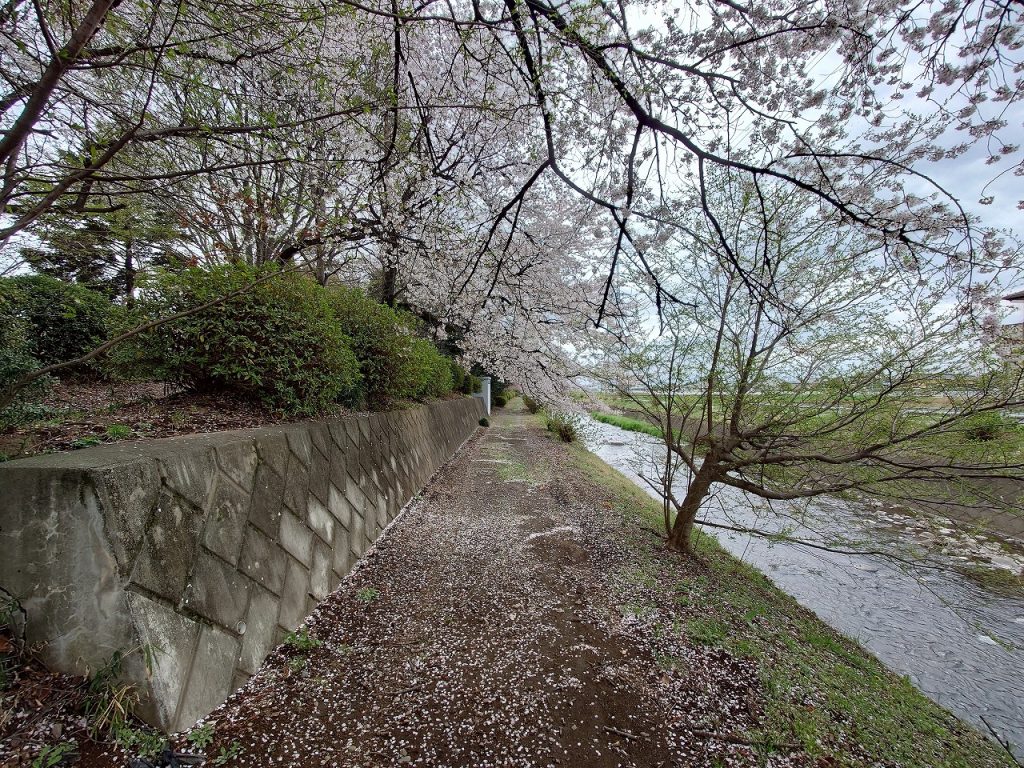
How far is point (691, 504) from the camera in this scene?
473 cm

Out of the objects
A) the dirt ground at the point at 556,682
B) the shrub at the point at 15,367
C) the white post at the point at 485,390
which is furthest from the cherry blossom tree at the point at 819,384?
the white post at the point at 485,390

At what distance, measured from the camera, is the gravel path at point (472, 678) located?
198cm

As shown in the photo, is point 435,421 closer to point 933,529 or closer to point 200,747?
point 200,747

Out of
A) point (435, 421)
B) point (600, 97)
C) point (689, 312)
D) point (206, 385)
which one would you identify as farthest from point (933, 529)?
point (435, 421)

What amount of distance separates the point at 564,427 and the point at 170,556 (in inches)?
456

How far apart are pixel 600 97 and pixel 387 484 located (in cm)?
474

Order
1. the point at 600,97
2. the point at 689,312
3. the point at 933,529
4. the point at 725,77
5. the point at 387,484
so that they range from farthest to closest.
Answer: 1. the point at 387,484
2. the point at 689,312
3. the point at 933,529
4. the point at 600,97
5. the point at 725,77

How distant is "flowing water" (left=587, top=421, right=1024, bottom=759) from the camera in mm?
3643

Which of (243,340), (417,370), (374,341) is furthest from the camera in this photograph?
(417,370)

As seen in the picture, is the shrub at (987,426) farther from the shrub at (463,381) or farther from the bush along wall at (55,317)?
the shrub at (463,381)

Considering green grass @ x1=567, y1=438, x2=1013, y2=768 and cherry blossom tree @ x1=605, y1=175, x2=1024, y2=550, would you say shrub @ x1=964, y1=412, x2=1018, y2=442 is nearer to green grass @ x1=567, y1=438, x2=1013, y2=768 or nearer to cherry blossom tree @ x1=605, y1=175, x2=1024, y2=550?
cherry blossom tree @ x1=605, y1=175, x2=1024, y2=550

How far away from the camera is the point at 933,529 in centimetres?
362

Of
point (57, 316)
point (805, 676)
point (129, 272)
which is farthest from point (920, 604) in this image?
point (57, 316)

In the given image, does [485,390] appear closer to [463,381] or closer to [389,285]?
[463,381]
